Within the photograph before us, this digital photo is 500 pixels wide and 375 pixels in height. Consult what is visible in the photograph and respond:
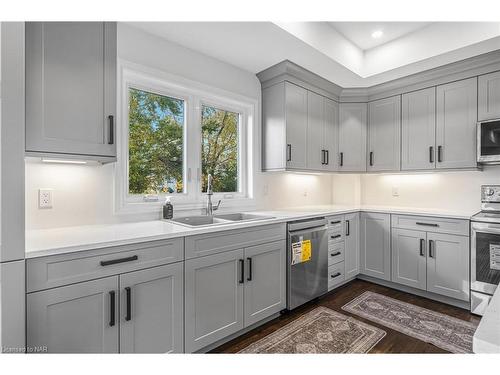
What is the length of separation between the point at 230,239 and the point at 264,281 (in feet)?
1.81

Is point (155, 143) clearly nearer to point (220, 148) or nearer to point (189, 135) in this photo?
point (189, 135)

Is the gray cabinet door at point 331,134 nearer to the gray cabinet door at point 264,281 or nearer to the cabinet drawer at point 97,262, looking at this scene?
the gray cabinet door at point 264,281

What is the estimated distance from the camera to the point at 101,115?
5.33 ft

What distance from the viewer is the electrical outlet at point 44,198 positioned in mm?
1725

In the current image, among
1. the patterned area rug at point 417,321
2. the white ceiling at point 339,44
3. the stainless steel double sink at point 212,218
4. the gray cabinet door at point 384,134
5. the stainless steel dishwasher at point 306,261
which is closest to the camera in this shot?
the patterned area rug at point 417,321

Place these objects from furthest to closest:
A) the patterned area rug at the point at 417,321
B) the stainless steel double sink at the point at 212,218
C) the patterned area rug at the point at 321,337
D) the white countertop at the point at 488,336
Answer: the stainless steel double sink at the point at 212,218, the patterned area rug at the point at 417,321, the patterned area rug at the point at 321,337, the white countertop at the point at 488,336

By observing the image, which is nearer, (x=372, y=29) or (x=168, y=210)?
(x=168, y=210)

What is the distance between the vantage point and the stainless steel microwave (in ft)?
8.54

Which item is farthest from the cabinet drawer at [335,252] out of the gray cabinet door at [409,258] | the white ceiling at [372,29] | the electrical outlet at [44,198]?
the electrical outlet at [44,198]

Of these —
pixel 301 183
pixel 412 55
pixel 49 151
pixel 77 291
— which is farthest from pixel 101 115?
pixel 412 55

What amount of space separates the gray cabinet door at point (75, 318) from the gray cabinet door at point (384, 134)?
3320 millimetres

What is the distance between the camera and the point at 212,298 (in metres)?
1.86

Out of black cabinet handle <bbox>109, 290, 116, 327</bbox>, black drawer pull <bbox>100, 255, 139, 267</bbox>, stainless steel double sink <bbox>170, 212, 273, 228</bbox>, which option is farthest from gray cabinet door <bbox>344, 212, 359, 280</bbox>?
black cabinet handle <bbox>109, 290, 116, 327</bbox>

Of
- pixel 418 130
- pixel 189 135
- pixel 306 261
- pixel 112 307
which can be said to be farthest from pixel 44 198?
pixel 418 130
